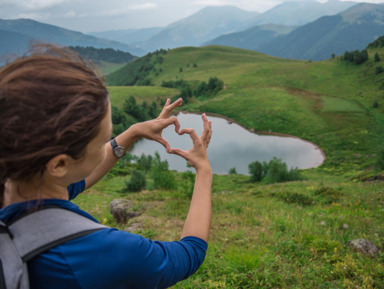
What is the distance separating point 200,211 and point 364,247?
5.16m

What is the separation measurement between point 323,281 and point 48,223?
178 inches

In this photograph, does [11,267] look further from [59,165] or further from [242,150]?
[242,150]

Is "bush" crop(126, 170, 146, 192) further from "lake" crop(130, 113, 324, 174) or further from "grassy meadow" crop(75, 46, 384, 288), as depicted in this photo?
"lake" crop(130, 113, 324, 174)

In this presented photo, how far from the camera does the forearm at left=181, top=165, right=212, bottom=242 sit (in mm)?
1823

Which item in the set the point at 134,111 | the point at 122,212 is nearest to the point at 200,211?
the point at 122,212

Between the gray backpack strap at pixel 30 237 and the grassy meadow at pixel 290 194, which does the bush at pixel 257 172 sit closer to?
the grassy meadow at pixel 290 194

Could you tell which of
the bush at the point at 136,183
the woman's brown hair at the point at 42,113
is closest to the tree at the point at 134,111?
the bush at the point at 136,183

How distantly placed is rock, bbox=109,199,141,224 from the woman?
7506mm

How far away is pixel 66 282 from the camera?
51.3 inches

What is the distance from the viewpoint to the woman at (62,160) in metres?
1.25

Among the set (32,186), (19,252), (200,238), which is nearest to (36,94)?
(32,186)

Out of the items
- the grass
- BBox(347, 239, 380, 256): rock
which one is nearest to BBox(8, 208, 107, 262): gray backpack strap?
the grass

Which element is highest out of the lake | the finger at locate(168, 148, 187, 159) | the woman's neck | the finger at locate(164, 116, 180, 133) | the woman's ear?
the finger at locate(164, 116, 180, 133)

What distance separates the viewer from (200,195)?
194 centimetres
